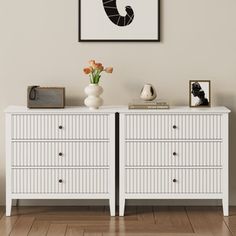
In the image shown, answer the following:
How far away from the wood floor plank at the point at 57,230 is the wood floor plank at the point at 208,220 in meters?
0.82

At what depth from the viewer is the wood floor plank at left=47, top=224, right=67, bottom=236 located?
4643 mm

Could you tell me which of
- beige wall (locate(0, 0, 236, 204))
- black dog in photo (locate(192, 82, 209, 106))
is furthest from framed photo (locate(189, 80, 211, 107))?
beige wall (locate(0, 0, 236, 204))

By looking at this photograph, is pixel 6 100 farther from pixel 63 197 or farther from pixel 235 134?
pixel 235 134

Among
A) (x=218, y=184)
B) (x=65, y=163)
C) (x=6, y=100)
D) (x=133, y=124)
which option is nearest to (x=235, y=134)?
(x=218, y=184)

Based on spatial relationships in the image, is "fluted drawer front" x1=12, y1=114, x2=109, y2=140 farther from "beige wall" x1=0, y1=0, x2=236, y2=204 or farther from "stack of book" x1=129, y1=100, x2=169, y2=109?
"beige wall" x1=0, y1=0, x2=236, y2=204

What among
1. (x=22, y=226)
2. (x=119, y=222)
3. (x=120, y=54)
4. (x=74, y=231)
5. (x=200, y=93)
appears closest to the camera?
(x=74, y=231)

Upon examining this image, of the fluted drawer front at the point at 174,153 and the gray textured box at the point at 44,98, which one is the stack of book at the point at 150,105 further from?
the gray textured box at the point at 44,98

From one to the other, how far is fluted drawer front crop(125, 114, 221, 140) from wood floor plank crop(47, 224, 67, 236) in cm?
74

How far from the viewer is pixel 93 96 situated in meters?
5.12

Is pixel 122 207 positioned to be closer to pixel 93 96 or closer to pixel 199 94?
pixel 93 96

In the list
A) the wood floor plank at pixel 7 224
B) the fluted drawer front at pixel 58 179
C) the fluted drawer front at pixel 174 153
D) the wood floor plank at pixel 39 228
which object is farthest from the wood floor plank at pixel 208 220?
the wood floor plank at pixel 7 224

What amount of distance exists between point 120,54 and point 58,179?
1.00 meters

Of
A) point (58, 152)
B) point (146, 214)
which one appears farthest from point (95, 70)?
point (146, 214)

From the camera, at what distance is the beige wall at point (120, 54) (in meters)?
5.34
